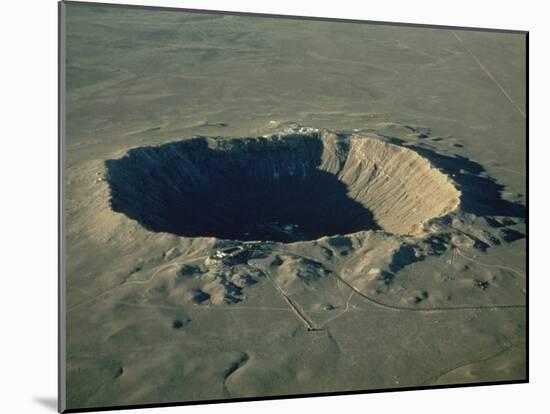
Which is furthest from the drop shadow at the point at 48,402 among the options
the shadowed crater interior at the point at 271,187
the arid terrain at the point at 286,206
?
the shadowed crater interior at the point at 271,187

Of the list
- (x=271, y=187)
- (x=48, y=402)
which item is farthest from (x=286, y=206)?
(x=48, y=402)

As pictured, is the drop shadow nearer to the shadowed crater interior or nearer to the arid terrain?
the arid terrain

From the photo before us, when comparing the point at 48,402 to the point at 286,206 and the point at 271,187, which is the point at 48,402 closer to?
the point at 286,206

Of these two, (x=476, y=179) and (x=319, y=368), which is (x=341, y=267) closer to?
(x=319, y=368)

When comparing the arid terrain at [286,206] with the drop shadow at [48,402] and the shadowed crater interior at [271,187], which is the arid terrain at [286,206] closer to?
the shadowed crater interior at [271,187]

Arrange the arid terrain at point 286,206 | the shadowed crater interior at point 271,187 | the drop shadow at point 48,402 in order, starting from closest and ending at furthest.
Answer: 1. the drop shadow at point 48,402
2. the arid terrain at point 286,206
3. the shadowed crater interior at point 271,187

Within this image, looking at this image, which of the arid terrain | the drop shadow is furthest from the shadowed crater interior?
the drop shadow
